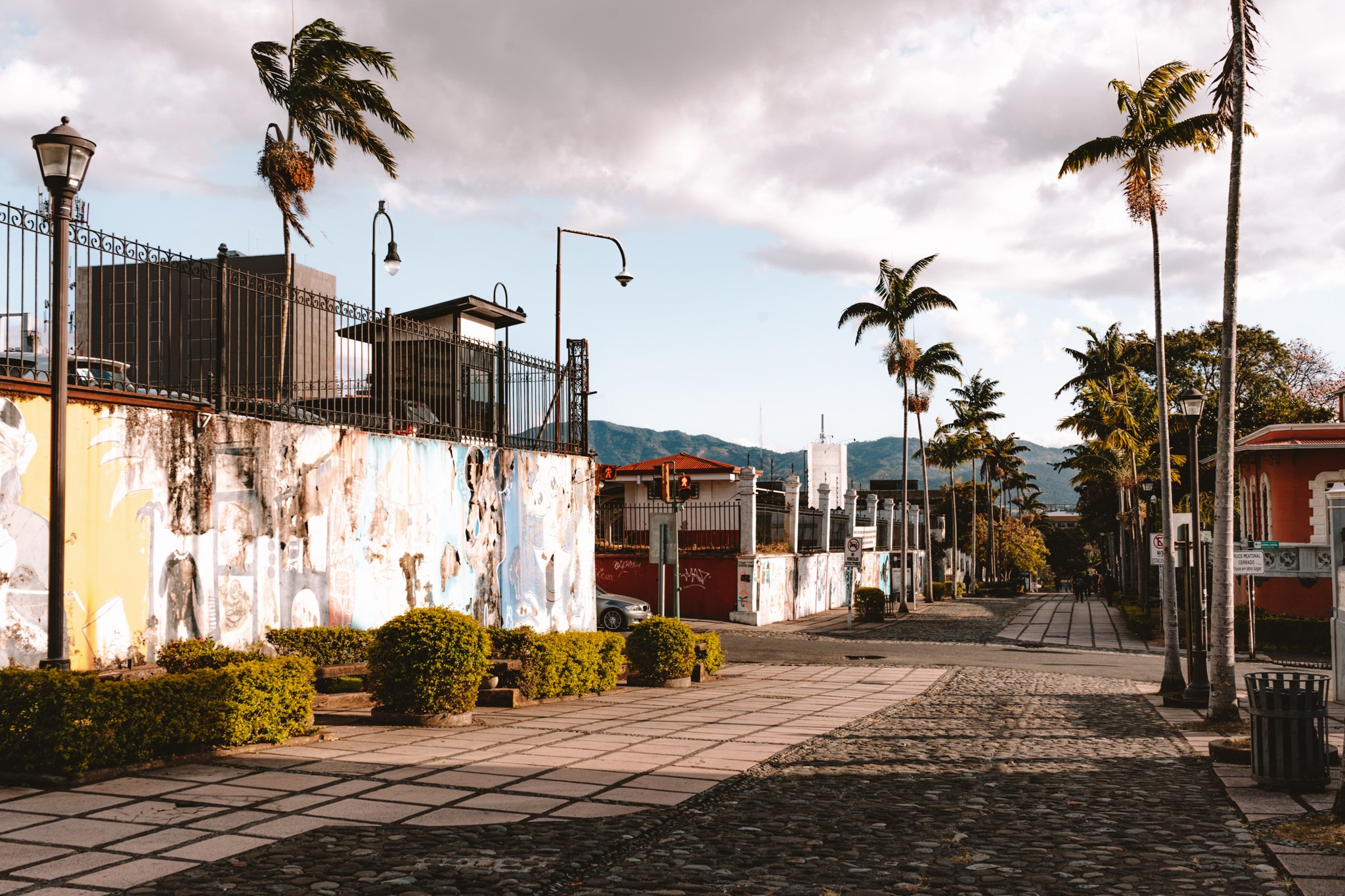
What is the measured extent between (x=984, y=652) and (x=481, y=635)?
17145 millimetres

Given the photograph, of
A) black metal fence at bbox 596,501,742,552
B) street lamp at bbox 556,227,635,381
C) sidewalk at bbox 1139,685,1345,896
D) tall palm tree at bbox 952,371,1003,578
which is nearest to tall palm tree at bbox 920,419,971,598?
tall palm tree at bbox 952,371,1003,578

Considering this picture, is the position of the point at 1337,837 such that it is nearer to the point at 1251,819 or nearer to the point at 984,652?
the point at 1251,819

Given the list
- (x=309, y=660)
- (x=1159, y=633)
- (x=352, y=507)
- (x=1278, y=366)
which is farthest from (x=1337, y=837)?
(x=1278, y=366)

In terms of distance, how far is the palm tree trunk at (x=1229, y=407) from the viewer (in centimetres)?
1161

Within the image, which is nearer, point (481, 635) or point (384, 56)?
point (481, 635)

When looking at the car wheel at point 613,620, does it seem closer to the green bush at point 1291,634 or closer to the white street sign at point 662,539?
the white street sign at point 662,539

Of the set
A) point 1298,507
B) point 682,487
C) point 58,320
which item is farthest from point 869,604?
point 58,320

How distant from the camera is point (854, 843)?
20.9ft

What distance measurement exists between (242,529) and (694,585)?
74.4 feet

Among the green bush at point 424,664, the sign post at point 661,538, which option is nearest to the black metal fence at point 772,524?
the sign post at point 661,538

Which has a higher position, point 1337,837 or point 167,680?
point 167,680

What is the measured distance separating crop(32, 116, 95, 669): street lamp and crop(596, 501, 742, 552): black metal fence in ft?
80.8

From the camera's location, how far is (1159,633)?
31.6 m

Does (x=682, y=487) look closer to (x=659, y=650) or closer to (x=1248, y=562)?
(x=659, y=650)
